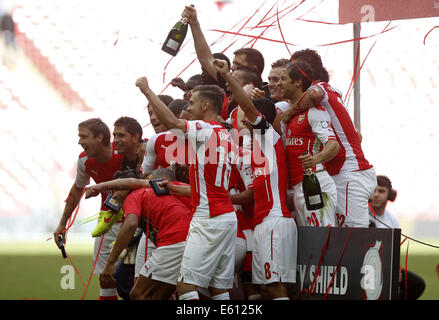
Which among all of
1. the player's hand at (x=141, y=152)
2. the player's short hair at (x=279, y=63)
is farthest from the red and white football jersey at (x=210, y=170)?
the player's hand at (x=141, y=152)

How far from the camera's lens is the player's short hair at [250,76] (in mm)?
4620

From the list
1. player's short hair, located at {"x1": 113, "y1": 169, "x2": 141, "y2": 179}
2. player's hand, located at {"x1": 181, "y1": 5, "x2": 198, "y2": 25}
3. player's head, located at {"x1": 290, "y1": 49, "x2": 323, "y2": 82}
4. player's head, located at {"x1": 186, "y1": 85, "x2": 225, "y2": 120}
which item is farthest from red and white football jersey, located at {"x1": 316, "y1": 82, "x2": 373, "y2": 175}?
player's short hair, located at {"x1": 113, "y1": 169, "x2": 141, "y2": 179}

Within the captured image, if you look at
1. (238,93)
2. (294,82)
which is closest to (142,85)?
(238,93)

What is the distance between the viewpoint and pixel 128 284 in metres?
5.25

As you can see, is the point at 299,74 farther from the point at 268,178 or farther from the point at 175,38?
the point at 175,38

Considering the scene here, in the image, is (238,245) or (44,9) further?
(44,9)

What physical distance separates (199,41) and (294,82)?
2.26 feet

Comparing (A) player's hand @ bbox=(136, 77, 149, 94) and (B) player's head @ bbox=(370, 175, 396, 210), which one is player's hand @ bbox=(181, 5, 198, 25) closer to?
(A) player's hand @ bbox=(136, 77, 149, 94)

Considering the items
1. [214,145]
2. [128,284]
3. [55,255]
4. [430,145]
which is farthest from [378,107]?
[214,145]

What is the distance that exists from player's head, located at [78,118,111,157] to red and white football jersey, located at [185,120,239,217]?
181 cm

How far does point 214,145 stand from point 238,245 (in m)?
0.71

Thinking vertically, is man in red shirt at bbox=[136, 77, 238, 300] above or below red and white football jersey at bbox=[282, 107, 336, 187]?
below

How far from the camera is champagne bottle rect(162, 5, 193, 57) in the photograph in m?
4.48
